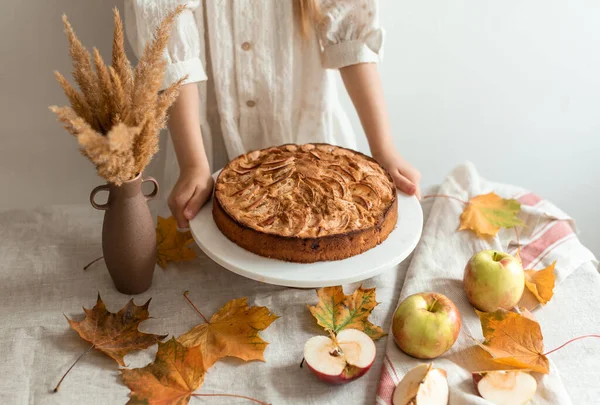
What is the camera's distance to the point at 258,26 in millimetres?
1298

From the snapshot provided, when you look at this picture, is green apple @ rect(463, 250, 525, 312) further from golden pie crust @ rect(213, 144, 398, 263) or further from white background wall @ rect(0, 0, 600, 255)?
white background wall @ rect(0, 0, 600, 255)

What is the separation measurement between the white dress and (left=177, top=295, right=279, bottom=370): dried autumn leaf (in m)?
0.46

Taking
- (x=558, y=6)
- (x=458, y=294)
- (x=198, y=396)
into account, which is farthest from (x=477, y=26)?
(x=198, y=396)

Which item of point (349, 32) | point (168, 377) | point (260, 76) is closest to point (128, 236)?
point (168, 377)

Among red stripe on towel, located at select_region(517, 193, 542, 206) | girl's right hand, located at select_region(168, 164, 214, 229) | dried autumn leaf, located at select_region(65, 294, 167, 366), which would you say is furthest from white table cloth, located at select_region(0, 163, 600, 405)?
red stripe on towel, located at select_region(517, 193, 542, 206)

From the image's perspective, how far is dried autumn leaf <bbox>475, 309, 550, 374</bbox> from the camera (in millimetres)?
985

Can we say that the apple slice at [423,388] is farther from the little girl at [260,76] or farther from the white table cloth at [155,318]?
the little girl at [260,76]

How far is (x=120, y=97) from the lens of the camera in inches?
35.7

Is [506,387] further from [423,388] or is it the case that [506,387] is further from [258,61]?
[258,61]

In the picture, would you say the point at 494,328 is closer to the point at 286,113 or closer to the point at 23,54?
the point at 286,113

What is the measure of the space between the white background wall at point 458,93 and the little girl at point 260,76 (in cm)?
30

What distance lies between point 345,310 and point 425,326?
152 mm

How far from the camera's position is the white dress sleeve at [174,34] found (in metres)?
1.16

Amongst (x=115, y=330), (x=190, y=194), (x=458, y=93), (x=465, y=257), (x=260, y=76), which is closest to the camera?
(x=115, y=330)
